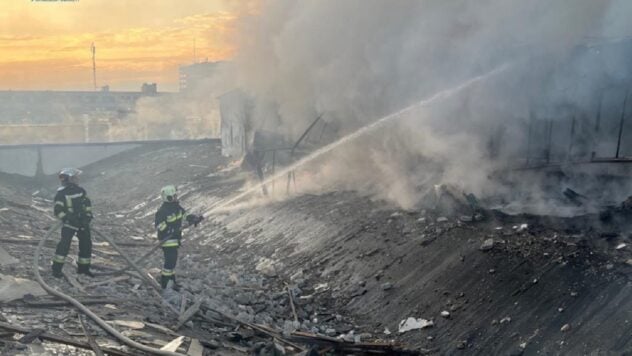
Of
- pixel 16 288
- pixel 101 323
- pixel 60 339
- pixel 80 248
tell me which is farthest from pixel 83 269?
pixel 60 339

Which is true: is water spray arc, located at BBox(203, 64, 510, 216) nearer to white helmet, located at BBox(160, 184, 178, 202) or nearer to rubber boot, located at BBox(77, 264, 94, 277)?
white helmet, located at BBox(160, 184, 178, 202)

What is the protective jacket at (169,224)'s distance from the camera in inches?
306

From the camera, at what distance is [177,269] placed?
984 cm

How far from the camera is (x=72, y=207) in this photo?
25.4 ft

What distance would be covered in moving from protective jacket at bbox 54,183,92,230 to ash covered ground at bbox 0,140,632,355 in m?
0.76

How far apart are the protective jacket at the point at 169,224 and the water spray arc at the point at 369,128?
6052 millimetres

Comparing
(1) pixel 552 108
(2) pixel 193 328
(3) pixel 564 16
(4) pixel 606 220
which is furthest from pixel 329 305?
(3) pixel 564 16

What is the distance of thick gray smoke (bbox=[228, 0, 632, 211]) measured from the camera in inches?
368

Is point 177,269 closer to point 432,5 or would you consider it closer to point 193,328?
point 193,328

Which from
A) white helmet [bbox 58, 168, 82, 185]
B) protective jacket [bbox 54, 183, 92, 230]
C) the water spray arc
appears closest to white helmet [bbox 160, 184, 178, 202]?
protective jacket [bbox 54, 183, 92, 230]

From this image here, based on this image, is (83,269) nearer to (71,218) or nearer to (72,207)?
(71,218)

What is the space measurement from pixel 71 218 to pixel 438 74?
789 centimetres

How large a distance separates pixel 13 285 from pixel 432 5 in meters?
9.94

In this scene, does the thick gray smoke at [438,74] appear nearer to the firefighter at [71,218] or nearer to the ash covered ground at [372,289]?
the ash covered ground at [372,289]
